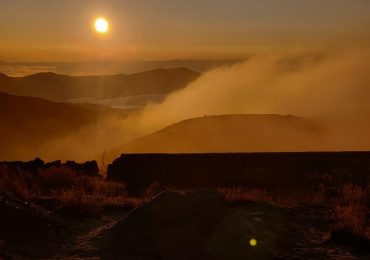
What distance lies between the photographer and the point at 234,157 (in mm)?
20609

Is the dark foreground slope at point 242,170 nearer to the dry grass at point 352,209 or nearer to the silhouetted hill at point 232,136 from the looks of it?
the dry grass at point 352,209

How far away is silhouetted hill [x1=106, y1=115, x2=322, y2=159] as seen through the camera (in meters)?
50.0

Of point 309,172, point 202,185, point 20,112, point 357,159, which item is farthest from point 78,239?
point 20,112

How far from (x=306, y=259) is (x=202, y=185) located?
394 inches

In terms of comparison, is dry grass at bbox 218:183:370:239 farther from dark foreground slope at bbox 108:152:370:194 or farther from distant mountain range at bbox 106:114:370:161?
distant mountain range at bbox 106:114:370:161

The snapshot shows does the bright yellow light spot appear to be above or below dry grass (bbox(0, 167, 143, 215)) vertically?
below

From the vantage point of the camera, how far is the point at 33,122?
321 ft

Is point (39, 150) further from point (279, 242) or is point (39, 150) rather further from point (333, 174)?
point (279, 242)

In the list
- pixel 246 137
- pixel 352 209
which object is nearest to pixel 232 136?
pixel 246 137

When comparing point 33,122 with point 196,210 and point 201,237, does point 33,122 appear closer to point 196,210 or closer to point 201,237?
point 196,210

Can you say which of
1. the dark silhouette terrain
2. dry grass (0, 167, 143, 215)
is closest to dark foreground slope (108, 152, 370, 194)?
the dark silhouette terrain

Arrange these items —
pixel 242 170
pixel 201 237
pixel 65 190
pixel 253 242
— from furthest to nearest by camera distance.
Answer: pixel 242 170, pixel 65 190, pixel 253 242, pixel 201 237

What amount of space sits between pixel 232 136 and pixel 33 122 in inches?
2164

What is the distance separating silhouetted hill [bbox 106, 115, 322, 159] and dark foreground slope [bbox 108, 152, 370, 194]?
26.5 meters
